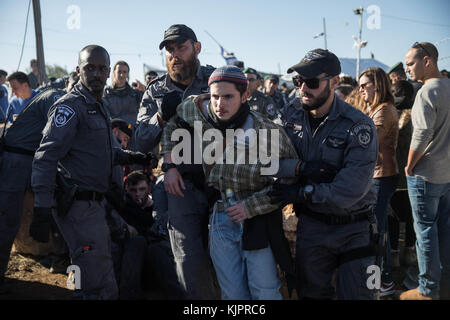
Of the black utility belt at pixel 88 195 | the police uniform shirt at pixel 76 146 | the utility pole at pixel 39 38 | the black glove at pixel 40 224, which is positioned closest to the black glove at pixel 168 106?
the police uniform shirt at pixel 76 146

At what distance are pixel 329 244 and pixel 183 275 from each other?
1110 mm

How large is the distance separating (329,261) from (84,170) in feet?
6.80

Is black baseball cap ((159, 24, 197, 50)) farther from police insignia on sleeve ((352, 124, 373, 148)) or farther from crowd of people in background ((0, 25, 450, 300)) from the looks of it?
police insignia on sleeve ((352, 124, 373, 148))

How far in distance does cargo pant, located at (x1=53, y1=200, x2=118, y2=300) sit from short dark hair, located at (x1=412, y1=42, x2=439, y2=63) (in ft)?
11.1

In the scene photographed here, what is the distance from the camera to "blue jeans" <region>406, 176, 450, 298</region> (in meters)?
3.68

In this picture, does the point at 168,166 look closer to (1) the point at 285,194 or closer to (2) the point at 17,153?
(1) the point at 285,194

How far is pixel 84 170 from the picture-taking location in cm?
316

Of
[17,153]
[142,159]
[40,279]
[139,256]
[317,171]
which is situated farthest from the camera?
[40,279]

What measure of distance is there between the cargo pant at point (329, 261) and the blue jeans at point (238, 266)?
0.31m

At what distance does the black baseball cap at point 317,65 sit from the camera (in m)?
2.58

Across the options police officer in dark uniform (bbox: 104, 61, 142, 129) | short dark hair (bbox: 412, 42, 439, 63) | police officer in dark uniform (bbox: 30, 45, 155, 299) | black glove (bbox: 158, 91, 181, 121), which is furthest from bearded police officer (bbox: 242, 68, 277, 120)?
black glove (bbox: 158, 91, 181, 121)

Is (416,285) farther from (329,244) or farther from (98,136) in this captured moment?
(98,136)

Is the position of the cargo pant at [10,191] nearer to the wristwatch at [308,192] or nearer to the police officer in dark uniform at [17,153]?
the police officer in dark uniform at [17,153]

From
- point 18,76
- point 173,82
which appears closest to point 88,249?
point 173,82
